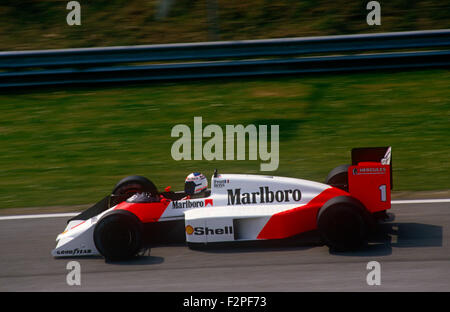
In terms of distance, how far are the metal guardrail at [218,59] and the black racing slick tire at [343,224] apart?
6.66 meters

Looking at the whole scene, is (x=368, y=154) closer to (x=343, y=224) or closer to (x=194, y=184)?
(x=343, y=224)

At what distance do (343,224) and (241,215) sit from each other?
1.04 m

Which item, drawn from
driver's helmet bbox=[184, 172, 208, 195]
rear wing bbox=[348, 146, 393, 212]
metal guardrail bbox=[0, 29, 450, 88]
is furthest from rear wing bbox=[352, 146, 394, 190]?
metal guardrail bbox=[0, 29, 450, 88]

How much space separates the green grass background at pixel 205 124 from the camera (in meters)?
9.34

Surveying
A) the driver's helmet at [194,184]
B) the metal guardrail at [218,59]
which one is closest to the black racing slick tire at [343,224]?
the driver's helmet at [194,184]

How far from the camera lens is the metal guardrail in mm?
12461

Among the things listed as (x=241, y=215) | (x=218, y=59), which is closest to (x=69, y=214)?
(x=241, y=215)

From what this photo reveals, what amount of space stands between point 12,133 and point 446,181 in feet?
24.7

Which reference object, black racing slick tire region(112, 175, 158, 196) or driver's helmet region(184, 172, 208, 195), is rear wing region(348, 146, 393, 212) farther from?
black racing slick tire region(112, 175, 158, 196)

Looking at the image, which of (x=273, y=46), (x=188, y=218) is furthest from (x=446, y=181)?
(x=273, y=46)

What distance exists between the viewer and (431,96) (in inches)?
463

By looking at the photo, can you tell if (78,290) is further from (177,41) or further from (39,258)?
(177,41)

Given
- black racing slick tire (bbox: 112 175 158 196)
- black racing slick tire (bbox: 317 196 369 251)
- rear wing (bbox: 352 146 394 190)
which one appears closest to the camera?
black racing slick tire (bbox: 317 196 369 251)

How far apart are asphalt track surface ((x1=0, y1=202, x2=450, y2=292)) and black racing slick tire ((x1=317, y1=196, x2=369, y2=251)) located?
121 mm
